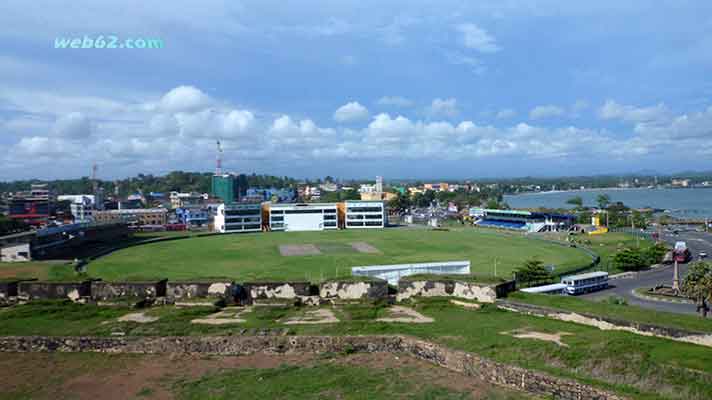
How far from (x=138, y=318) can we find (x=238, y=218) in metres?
50.6

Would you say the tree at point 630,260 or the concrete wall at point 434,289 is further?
the tree at point 630,260

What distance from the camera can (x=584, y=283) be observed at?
25516mm

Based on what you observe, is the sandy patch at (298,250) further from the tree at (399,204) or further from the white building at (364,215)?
the tree at (399,204)

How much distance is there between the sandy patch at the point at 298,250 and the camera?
132 feet

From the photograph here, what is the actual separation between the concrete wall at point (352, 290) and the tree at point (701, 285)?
32.1 ft

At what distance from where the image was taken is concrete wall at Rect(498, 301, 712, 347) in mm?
8992

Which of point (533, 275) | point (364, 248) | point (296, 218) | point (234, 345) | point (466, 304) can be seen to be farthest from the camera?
point (296, 218)

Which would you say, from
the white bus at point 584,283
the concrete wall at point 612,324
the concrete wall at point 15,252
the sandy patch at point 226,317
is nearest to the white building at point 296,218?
the concrete wall at point 15,252

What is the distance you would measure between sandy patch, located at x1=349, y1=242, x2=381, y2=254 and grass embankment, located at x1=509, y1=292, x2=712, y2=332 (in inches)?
1112

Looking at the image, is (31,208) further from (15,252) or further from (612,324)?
(612,324)

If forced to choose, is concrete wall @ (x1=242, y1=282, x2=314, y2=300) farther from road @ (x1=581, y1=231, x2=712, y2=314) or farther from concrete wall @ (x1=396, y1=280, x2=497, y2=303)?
road @ (x1=581, y1=231, x2=712, y2=314)

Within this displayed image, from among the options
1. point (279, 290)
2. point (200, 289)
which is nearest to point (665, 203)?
point (279, 290)

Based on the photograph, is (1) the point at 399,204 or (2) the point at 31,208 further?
(1) the point at 399,204

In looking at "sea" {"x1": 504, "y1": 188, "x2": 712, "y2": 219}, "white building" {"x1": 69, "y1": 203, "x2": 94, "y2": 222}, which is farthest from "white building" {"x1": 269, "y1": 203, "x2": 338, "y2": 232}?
"sea" {"x1": 504, "y1": 188, "x2": 712, "y2": 219}
